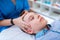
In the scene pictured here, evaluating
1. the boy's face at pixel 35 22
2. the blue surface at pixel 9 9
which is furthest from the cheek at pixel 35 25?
the blue surface at pixel 9 9

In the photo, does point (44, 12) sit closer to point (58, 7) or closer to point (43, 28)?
point (58, 7)

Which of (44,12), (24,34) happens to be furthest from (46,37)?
(44,12)

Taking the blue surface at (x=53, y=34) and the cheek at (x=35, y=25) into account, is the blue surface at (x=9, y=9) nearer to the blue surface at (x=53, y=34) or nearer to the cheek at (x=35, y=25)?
the cheek at (x=35, y=25)

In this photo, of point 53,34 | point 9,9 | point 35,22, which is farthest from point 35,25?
point 9,9

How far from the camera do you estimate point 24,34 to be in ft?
3.70

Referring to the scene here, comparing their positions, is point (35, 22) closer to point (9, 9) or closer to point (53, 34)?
point (53, 34)

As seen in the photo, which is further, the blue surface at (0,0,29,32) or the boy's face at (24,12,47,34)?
the blue surface at (0,0,29,32)

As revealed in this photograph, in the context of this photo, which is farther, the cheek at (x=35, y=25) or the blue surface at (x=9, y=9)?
the blue surface at (x=9, y=9)

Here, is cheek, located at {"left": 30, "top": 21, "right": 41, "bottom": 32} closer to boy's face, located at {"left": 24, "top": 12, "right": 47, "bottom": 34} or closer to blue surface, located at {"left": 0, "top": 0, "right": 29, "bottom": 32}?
boy's face, located at {"left": 24, "top": 12, "right": 47, "bottom": 34}

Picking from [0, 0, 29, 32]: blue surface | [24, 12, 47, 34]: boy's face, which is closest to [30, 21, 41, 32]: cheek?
[24, 12, 47, 34]: boy's face

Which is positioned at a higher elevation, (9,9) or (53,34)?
(9,9)

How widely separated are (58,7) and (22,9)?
664 mm

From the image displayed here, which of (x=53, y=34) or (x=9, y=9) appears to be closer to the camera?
(x=53, y=34)

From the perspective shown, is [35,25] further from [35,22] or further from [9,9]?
[9,9]
